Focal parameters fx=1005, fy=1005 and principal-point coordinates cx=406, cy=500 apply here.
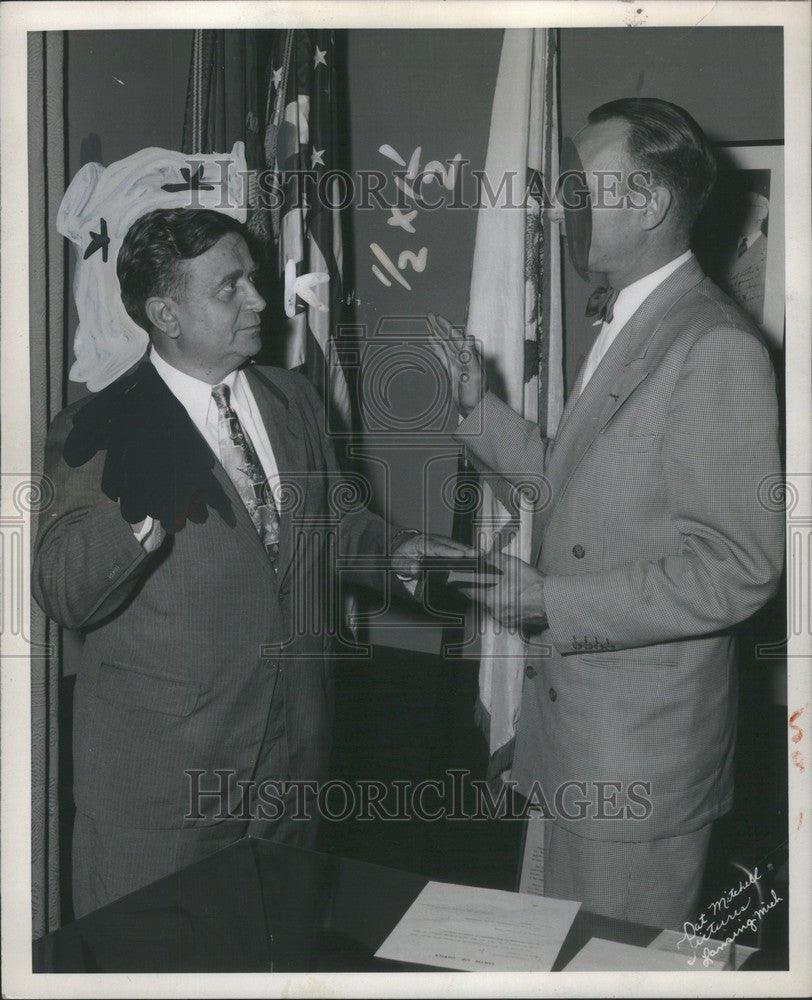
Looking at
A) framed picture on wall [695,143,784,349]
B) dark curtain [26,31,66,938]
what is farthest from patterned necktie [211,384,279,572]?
framed picture on wall [695,143,784,349]

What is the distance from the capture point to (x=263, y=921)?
1776 millimetres

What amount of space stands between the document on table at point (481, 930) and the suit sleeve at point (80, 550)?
842 millimetres

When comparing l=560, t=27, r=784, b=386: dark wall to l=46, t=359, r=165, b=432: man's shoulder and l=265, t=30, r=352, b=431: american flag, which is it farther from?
l=46, t=359, r=165, b=432: man's shoulder

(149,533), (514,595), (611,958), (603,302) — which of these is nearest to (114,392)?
(149,533)

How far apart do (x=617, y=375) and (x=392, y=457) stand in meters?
0.48

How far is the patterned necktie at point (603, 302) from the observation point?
2049mm

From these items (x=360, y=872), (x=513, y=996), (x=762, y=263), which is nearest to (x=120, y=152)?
(x=762, y=263)

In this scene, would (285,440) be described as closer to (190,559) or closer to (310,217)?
(190,559)

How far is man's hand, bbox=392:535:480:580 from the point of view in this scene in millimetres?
2086

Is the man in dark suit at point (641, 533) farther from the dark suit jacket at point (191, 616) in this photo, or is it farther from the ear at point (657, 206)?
the dark suit jacket at point (191, 616)

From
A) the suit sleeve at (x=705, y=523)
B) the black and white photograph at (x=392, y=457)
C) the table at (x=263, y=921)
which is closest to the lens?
the table at (x=263, y=921)

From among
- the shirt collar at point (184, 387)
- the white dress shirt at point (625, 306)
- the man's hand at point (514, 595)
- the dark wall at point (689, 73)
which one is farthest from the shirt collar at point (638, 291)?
the shirt collar at point (184, 387)

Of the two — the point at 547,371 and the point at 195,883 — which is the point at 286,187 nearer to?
the point at 547,371

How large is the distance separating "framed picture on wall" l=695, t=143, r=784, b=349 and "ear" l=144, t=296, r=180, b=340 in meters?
1.07
